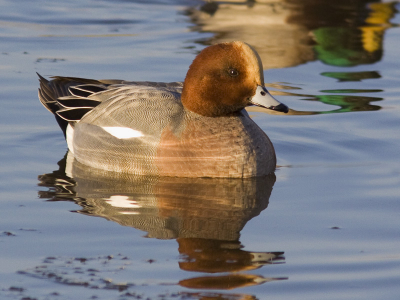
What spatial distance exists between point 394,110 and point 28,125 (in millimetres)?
3843

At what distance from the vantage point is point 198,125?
6324 mm

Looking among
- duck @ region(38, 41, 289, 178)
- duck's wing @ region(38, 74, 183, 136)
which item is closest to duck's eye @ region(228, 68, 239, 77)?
duck @ region(38, 41, 289, 178)

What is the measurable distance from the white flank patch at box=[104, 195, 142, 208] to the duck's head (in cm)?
106

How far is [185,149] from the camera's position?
6.25 m

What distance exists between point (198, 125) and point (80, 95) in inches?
53.7

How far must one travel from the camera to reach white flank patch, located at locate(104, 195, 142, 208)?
568cm

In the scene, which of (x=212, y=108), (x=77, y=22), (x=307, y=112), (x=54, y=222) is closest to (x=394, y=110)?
(x=307, y=112)

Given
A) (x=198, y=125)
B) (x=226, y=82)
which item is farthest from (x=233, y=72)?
(x=198, y=125)

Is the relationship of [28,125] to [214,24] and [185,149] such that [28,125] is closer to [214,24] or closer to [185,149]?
[185,149]

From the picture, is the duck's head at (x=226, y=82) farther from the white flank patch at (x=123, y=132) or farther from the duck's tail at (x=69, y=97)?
the duck's tail at (x=69, y=97)

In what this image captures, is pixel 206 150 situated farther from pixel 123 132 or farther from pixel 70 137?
pixel 70 137

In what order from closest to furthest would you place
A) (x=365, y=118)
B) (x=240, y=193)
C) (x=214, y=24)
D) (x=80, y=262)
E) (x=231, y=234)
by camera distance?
1. (x=80, y=262)
2. (x=231, y=234)
3. (x=240, y=193)
4. (x=365, y=118)
5. (x=214, y=24)

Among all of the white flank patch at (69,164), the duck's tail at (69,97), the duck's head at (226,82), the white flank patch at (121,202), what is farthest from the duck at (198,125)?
the white flank patch at (121,202)

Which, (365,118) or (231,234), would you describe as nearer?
(231,234)
